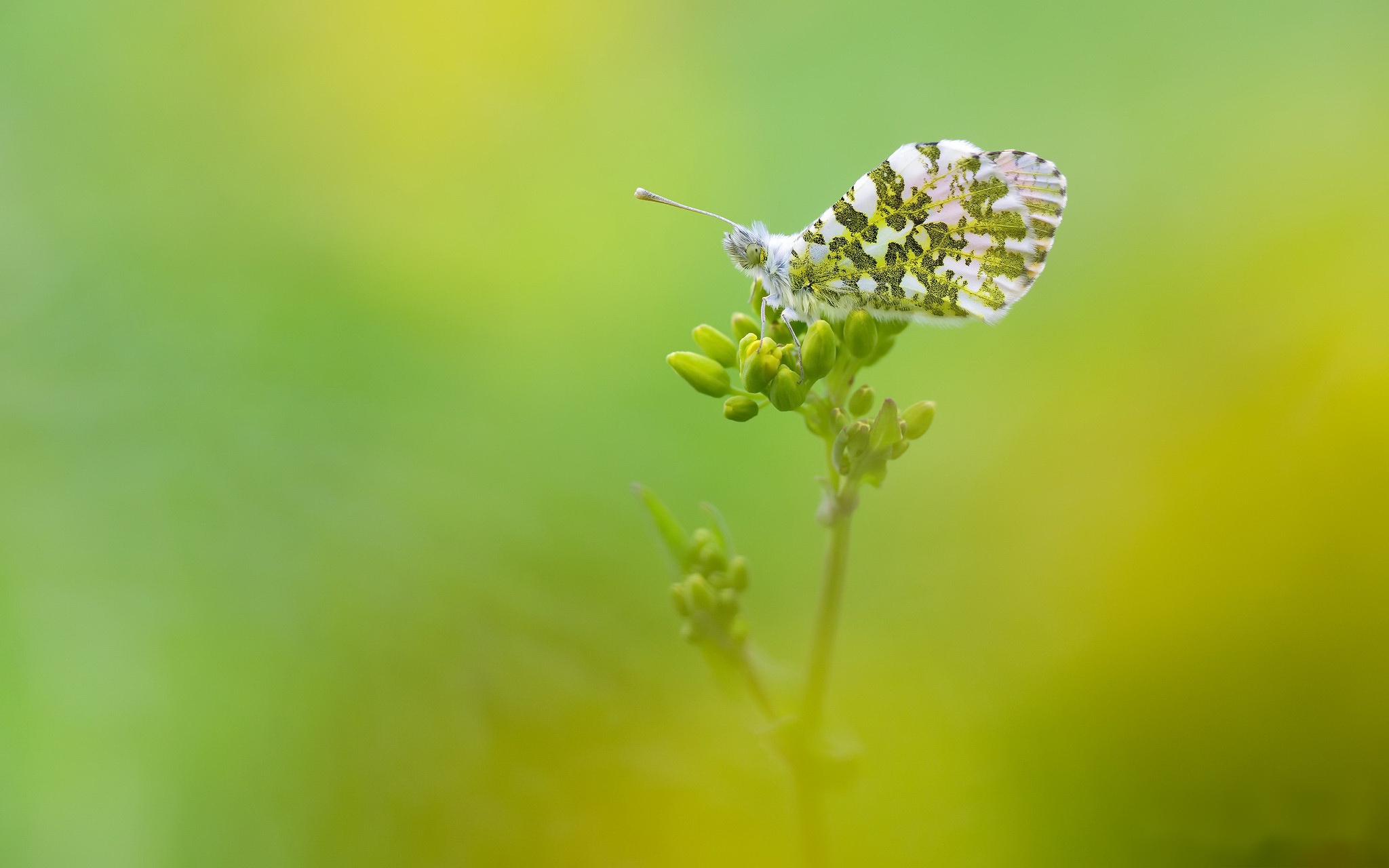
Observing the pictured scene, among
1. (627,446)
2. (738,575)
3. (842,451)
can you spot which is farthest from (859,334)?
(627,446)

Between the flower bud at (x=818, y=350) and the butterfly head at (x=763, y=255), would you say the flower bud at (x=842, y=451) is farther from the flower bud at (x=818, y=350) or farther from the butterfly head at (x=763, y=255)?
the butterfly head at (x=763, y=255)

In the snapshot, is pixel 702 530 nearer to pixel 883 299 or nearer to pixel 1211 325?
pixel 883 299

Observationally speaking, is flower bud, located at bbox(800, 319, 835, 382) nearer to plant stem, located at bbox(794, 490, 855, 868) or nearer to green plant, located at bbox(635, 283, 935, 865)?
green plant, located at bbox(635, 283, 935, 865)

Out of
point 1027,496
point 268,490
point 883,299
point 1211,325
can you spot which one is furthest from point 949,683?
point 268,490

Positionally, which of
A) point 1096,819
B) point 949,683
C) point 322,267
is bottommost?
point 1096,819

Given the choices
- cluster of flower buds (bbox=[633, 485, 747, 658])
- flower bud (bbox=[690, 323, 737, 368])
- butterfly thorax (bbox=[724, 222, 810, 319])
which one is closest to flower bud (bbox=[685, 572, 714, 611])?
cluster of flower buds (bbox=[633, 485, 747, 658])
